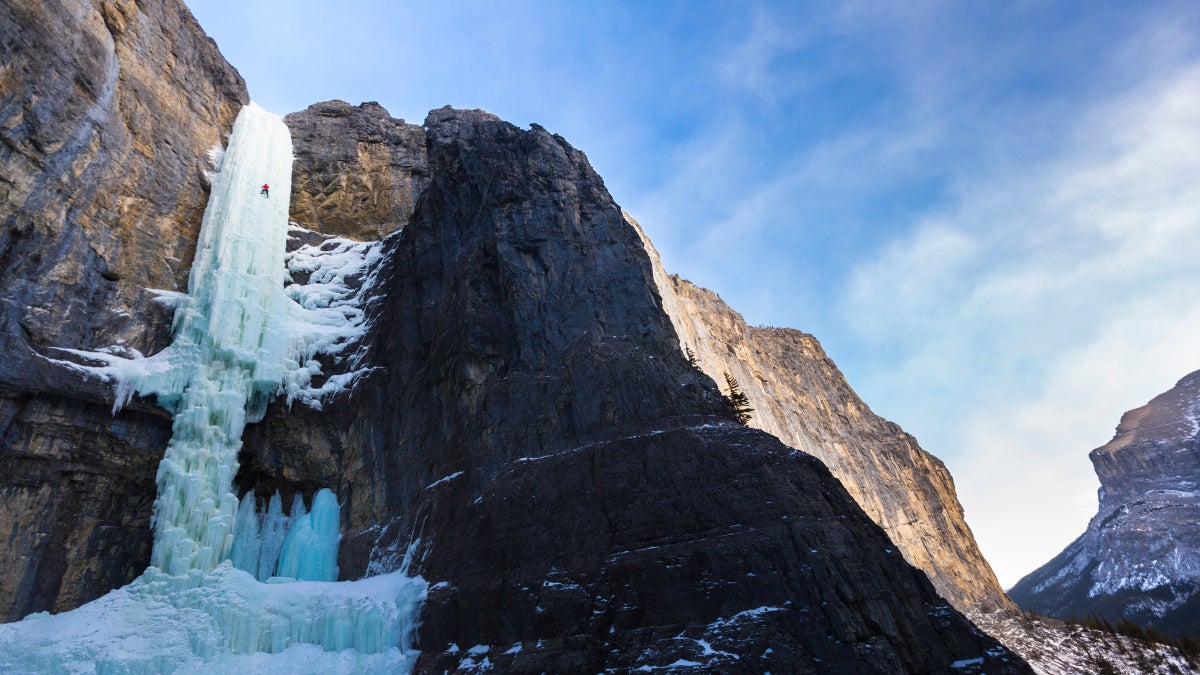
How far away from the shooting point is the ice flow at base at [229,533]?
18344 mm

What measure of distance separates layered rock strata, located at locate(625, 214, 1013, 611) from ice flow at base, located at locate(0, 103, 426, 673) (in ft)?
80.4

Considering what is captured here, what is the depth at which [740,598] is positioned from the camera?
14.8m

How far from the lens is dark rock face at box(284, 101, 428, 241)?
36.1m

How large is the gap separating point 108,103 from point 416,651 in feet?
71.6

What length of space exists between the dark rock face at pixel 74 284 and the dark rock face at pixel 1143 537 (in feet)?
317

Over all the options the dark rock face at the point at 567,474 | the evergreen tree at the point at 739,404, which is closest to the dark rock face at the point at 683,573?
the dark rock face at the point at 567,474

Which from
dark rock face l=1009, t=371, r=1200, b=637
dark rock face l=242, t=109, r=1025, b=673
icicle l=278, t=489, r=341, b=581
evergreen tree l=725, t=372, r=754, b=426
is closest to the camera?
dark rock face l=242, t=109, r=1025, b=673

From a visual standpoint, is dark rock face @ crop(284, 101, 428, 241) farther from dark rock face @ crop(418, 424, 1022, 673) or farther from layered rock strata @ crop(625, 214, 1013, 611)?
dark rock face @ crop(418, 424, 1022, 673)

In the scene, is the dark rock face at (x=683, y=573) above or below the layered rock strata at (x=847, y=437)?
below

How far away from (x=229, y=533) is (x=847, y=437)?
161 ft

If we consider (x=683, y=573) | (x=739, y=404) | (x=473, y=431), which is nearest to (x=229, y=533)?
(x=473, y=431)

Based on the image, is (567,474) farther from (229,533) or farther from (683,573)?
(229,533)

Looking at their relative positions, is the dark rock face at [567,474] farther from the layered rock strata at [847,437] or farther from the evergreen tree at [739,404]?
the layered rock strata at [847,437]

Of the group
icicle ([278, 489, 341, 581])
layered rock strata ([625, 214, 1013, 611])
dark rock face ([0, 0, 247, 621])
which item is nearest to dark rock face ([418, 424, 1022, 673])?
icicle ([278, 489, 341, 581])
